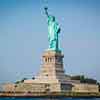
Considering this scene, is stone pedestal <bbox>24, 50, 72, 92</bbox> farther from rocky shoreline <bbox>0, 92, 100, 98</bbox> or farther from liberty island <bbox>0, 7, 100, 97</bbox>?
rocky shoreline <bbox>0, 92, 100, 98</bbox>

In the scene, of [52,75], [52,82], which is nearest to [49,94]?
[52,82]

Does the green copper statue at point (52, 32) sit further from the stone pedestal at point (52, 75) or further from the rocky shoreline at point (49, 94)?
the rocky shoreline at point (49, 94)

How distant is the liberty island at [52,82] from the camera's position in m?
93.4

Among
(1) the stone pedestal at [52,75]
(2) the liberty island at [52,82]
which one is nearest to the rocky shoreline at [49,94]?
(2) the liberty island at [52,82]

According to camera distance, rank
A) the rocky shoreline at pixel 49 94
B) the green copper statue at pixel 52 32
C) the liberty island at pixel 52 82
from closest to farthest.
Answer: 1. the rocky shoreline at pixel 49 94
2. the liberty island at pixel 52 82
3. the green copper statue at pixel 52 32

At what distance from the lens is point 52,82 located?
9488 centimetres

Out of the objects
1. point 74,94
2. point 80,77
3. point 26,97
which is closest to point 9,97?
point 26,97

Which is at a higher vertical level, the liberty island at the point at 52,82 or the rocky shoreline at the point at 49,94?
the liberty island at the point at 52,82

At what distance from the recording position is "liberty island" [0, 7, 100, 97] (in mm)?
93375

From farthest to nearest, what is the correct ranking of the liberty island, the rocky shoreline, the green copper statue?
1. the green copper statue
2. the liberty island
3. the rocky shoreline

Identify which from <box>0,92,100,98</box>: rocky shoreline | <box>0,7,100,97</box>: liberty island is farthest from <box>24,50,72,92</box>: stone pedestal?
<box>0,92,100,98</box>: rocky shoreline

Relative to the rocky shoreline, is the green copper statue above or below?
above

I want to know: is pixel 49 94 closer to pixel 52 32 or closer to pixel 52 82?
pixel 52 82

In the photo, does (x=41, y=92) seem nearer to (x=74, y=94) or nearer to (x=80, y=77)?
(x=74, y=94)
